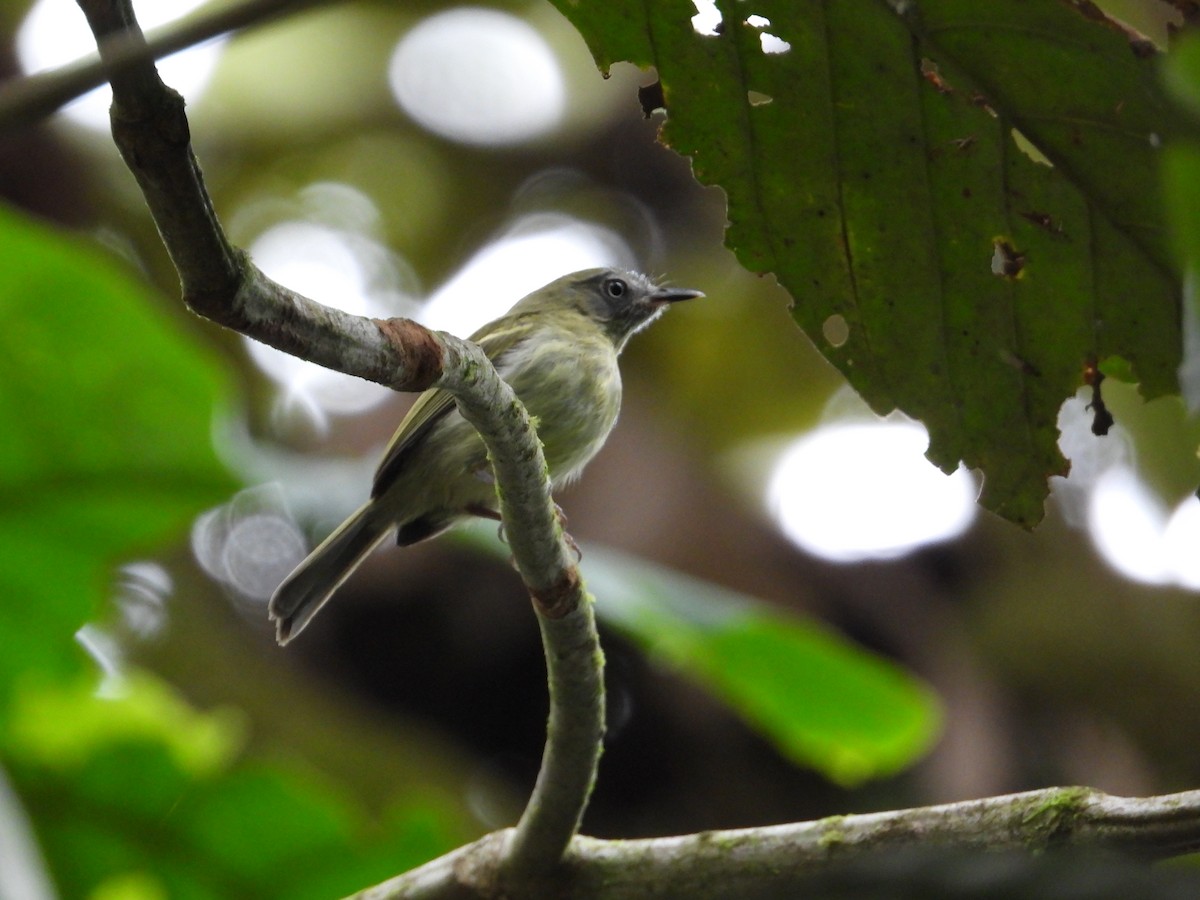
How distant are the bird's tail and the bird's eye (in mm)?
1542

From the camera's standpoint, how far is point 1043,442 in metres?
2.34

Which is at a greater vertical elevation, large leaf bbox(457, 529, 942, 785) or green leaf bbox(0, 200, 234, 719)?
green leaf bbox(0, 200, 234, 719)

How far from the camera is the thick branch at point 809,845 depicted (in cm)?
195

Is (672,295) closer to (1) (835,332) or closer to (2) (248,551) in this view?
(1) (835,332)

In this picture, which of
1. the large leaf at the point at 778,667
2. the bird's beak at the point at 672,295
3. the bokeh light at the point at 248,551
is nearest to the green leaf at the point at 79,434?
the large leaf at the point at 778,667

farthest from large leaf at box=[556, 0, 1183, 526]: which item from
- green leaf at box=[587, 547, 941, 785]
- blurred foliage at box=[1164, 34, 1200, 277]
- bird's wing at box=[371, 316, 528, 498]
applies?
bird's wing at box=[371, 316, 528, 498]

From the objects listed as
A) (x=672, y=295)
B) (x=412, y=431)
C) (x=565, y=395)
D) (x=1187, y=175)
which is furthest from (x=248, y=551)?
(x=1187, y=175)

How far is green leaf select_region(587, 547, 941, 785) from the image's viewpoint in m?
3.95

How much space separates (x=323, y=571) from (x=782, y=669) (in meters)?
1.54

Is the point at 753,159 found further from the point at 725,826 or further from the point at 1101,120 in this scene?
the point at 725,826

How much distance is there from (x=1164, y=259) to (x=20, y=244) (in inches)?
102

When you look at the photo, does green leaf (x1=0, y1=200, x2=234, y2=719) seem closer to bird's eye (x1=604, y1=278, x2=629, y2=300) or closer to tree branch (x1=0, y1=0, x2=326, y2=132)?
tree branch (x1=0, y1=0, x2=326, y2=132)

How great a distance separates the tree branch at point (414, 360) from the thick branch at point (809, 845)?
0.08 metres

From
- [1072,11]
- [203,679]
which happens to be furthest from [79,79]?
[203,679]
